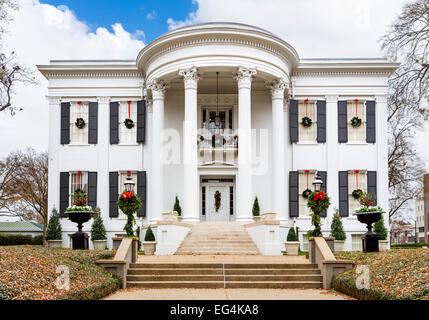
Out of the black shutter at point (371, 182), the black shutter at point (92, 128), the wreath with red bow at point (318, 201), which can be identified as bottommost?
the wreath with red bow at point (318, 201)

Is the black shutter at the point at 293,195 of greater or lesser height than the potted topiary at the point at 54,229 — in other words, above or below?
above

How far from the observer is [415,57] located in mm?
18969

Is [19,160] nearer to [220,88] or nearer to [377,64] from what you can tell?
[220,88]

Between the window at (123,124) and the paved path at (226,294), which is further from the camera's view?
the window at (123,124)

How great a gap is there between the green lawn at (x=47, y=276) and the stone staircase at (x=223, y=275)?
118 cm

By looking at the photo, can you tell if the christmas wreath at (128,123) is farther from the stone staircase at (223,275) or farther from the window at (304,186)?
the stone staircase at (223,275)

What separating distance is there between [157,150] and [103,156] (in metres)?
3.99

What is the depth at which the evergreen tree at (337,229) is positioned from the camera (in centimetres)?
2864

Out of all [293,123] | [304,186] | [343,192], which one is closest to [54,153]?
[293,123]

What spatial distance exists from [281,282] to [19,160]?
3921 centimetres

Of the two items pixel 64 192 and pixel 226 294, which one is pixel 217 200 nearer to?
pixel 64 192

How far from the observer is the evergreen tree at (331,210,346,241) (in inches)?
1128

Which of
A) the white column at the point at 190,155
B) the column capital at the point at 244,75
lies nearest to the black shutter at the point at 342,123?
the column capital at the point at 244,75

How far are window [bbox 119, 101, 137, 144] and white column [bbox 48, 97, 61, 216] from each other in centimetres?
361
